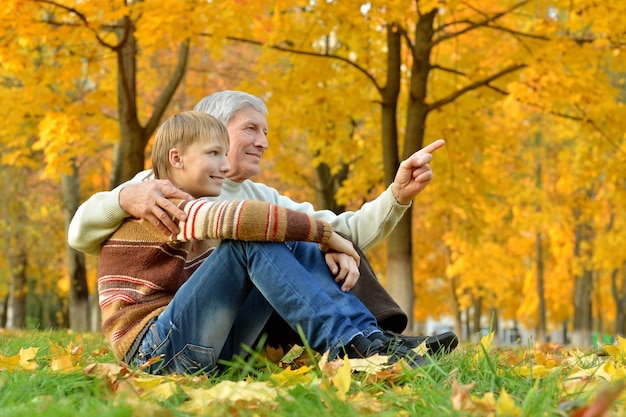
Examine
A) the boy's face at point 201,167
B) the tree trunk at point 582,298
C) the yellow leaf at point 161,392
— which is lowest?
the tree trunk at point 582,298

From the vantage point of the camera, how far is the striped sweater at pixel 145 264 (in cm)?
279

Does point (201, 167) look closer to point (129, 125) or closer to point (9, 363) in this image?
point (9, 363)

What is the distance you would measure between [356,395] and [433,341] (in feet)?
2.30

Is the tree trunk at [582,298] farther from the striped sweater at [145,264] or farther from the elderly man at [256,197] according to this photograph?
the striped sweater at [145,264]

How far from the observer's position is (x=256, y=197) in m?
3.82

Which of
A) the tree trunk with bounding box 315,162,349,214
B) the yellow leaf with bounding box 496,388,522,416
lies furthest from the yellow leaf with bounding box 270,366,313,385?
the tree trunk with bounding box 315,162,349,214

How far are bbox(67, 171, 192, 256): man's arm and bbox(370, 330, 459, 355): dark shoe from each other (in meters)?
0.88

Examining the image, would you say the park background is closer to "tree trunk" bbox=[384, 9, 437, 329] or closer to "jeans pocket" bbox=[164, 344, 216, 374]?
"tree trunk" bbox=[384, 9, 437, 329]

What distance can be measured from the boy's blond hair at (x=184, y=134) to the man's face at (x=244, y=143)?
0.51 metres

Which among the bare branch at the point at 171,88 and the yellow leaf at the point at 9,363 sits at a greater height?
the bare branch at the point at 171,88

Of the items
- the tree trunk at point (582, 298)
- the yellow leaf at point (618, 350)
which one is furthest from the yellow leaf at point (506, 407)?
the tree trunk at point (582, 298)

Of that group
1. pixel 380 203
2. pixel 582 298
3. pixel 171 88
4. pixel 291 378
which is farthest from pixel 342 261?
pixel 582 298

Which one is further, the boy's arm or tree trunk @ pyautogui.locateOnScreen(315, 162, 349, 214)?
tree trunk @ pyautogui.locateOnScreen(315, 162, 349, 214)

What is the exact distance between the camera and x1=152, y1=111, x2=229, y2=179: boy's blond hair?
3.04 metres
